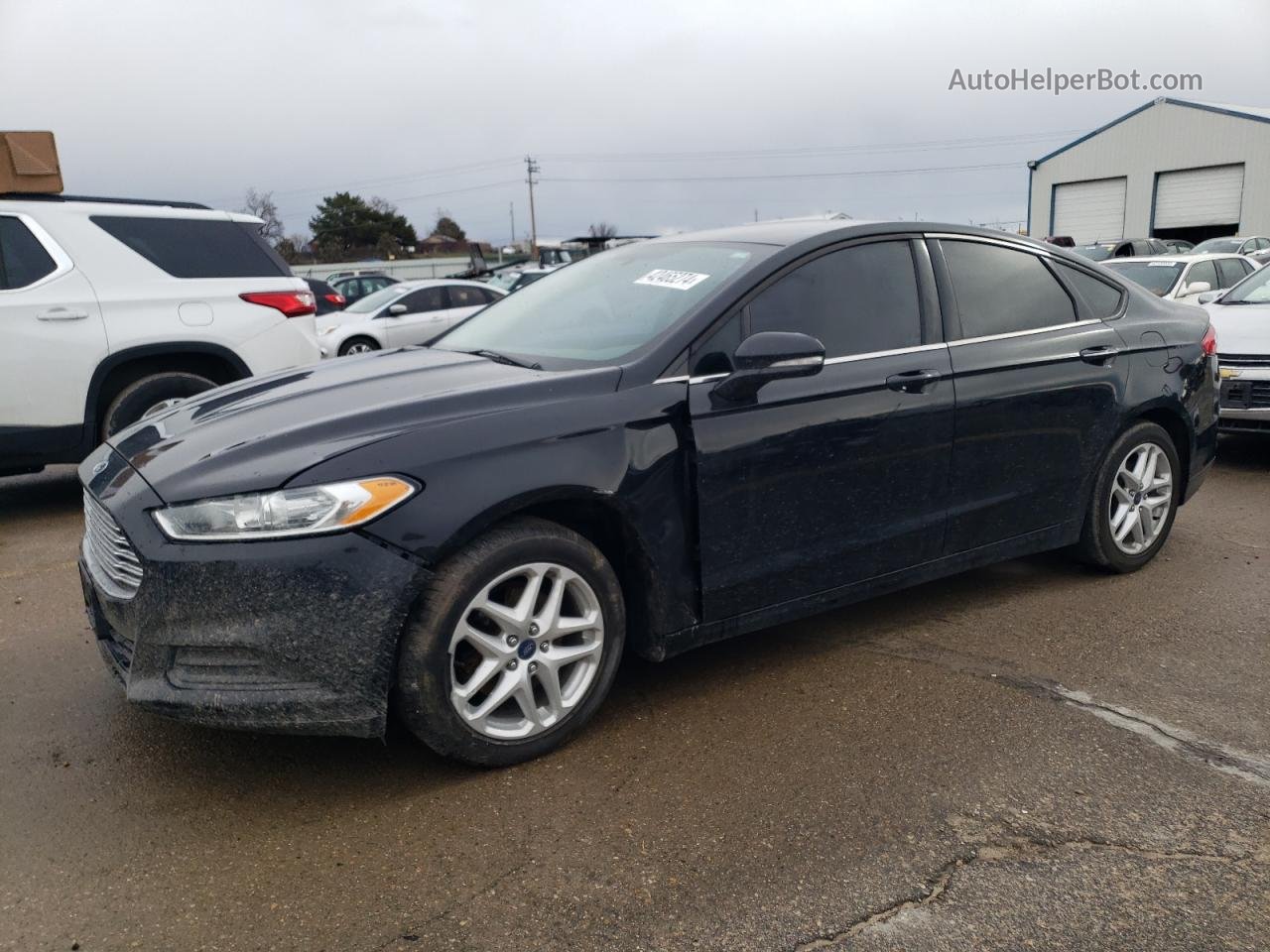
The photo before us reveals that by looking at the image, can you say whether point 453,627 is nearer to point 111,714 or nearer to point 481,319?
point 111,714

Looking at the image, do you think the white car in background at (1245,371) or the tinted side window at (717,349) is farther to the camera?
the white car in background at (1245,371)

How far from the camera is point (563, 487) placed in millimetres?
2941

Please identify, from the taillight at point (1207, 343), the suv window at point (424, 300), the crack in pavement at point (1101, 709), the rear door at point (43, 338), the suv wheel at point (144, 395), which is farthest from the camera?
the suv window at point (424, 300)

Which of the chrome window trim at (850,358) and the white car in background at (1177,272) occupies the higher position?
the chrome window trim at (850,358)

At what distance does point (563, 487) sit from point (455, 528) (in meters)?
0.35

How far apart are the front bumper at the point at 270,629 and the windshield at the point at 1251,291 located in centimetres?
769

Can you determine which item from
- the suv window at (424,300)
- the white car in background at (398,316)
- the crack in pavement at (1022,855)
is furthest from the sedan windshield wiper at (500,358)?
the suv window at (424,300)

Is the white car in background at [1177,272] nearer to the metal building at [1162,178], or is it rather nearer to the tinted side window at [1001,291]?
the tinted side window at [1001,291]

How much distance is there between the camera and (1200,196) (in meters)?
38.6

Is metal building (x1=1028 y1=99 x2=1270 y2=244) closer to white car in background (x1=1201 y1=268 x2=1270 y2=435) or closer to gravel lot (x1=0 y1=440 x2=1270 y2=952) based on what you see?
white car in background (x1=1201 y1=268 x2=1270 y2=435)

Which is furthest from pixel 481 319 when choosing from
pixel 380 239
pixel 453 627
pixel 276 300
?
pixel 380 239

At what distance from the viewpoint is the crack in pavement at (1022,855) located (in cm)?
242

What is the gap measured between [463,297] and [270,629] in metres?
13.6

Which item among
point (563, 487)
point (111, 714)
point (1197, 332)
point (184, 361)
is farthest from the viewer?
point (184, 361)
